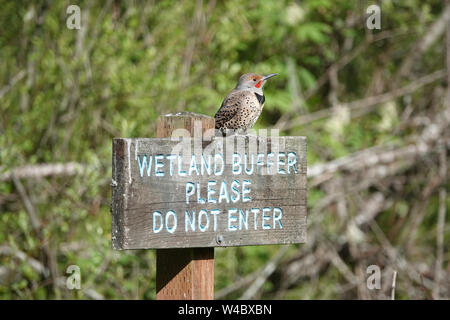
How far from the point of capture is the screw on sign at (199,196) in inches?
99.9

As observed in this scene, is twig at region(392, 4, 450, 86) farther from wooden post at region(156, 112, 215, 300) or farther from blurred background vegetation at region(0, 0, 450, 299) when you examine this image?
wooden post at region(156, 112, 215, 300)

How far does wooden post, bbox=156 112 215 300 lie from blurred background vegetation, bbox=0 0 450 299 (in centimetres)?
153

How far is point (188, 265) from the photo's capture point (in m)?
2.74

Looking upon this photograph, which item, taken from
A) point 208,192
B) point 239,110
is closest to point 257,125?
point 239,110

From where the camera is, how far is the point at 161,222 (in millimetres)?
2592

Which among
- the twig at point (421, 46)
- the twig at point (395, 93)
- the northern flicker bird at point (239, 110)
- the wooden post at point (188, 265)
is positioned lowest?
the wooden post at point (188, 265)

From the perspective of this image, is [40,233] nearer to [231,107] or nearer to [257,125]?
[231,107]

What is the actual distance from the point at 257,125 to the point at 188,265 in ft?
11.6

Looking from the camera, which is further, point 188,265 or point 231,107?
point 231,107

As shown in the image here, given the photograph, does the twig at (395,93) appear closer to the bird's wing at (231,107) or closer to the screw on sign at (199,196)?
the bird's wing at (231,107)

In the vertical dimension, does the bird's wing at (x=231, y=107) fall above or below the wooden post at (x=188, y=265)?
above

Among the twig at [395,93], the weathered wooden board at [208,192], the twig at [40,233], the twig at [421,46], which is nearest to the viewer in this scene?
the weathered wooden board at [208,192]

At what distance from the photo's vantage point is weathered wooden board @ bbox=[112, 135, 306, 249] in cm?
253

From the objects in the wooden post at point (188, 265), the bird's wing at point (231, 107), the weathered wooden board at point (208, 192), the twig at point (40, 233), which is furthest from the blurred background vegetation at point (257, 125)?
the wooden post at point (188, 265)
